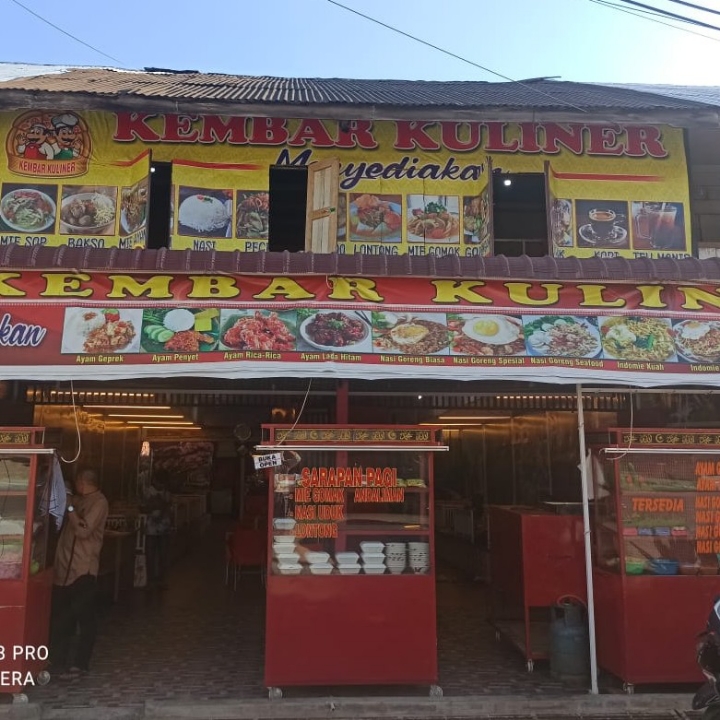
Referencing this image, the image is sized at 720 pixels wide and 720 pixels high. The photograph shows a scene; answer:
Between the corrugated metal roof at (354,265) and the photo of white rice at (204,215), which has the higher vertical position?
the photo of white rice at (204,215)

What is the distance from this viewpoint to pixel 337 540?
6.33 meters

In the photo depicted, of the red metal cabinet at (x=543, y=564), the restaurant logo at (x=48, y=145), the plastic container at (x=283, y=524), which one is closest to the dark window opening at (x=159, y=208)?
the restaurant logo at (x=48, y=145)

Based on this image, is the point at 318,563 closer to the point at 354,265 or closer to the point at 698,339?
the point at 354,265

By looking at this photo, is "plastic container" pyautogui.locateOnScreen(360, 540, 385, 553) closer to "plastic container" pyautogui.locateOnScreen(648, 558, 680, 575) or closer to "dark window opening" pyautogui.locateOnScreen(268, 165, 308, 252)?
"plastic container" pyautogui.locateOnScreen(648, 558, 680, 575)

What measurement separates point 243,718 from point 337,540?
5.73 feet

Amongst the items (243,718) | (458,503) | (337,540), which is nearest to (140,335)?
(337,540)

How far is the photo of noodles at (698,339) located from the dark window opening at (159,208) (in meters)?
6.54

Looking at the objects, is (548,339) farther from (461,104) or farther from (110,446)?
(110,446)

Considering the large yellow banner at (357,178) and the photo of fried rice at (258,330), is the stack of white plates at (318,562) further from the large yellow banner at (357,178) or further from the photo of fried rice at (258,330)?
the large yellow banner at (357,178)

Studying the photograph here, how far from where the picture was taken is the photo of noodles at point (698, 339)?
628 cm

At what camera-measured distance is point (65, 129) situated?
8.54 m

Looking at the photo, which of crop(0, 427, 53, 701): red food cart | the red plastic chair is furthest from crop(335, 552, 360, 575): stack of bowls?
the red plastic chair

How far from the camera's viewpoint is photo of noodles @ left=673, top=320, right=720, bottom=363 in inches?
247

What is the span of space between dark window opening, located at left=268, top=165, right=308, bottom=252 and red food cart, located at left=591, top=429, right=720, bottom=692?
546 cm
